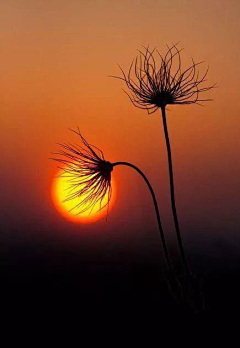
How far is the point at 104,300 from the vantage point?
704 centimetres

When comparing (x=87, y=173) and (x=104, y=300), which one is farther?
(x=104, y=300)

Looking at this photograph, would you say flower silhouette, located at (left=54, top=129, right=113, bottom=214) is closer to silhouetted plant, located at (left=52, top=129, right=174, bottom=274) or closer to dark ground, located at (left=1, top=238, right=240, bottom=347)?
silhouetted plant, located at (left=52, top=129, right=174, bottom=274)

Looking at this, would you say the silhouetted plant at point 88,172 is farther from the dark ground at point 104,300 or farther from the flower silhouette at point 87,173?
the dark ground at point 104,300

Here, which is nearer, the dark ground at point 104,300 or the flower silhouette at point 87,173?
the flower silhouette at point 87,173

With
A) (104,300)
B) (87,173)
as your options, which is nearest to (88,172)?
(87,173)

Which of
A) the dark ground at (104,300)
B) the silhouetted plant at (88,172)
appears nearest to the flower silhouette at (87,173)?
the silhouetted plant at (88,172)

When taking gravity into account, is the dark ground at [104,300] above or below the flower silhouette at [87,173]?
below

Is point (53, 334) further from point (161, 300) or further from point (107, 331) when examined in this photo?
point (161, 300)

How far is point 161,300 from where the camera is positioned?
5.91 metres

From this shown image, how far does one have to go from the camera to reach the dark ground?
394 centimetres

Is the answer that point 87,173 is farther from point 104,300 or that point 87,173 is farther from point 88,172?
point 104,300

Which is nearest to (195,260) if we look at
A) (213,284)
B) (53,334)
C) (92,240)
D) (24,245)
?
(213,284)

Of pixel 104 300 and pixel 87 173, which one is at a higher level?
pixel 87 173

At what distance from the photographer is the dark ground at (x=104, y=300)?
12.9ft
